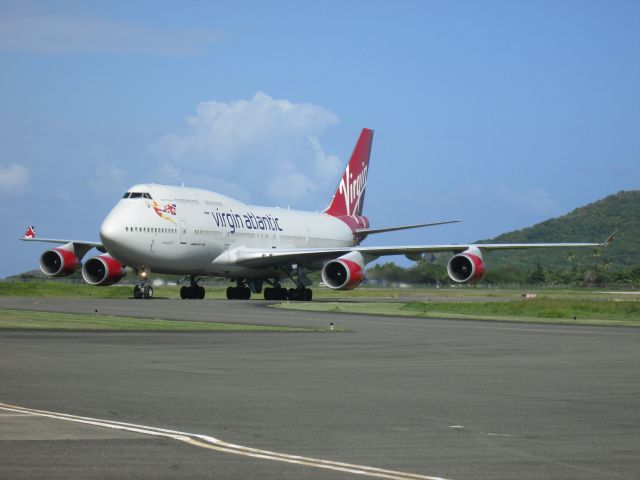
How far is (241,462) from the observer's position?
8617 millimetres

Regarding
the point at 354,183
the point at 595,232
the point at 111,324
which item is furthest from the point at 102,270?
the point at 595,232

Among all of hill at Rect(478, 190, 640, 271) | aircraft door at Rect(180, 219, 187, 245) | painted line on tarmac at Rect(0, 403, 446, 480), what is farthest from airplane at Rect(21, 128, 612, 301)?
hill at Rect(478, 190, 640, 271)

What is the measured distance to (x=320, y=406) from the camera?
1238 centimetres

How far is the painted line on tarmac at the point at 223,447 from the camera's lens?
8.23m

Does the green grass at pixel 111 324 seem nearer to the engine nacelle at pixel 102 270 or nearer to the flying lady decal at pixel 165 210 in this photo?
the flying lady decal at pixel 165 210

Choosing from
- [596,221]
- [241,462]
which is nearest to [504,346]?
[241,462]

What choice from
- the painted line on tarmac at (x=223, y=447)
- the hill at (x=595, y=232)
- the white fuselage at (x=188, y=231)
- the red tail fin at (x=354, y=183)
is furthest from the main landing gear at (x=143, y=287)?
the hill at (x=595, y=232)

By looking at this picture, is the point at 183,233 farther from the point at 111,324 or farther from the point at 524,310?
the point at 111,324

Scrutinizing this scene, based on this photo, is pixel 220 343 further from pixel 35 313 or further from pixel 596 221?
pixel 596 221

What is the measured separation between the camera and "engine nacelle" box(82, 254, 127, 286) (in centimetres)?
5409

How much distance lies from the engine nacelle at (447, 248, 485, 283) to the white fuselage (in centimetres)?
1087

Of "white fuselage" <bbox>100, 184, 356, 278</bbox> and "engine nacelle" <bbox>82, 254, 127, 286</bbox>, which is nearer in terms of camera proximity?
"white fuselage" <bbox>100, 184, 356, 278</bbox>

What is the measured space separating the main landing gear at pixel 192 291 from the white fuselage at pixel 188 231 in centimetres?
131

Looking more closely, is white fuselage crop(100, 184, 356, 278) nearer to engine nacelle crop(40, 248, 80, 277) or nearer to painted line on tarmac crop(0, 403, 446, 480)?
engine nacelle crop(40, 248, 80, 277)
